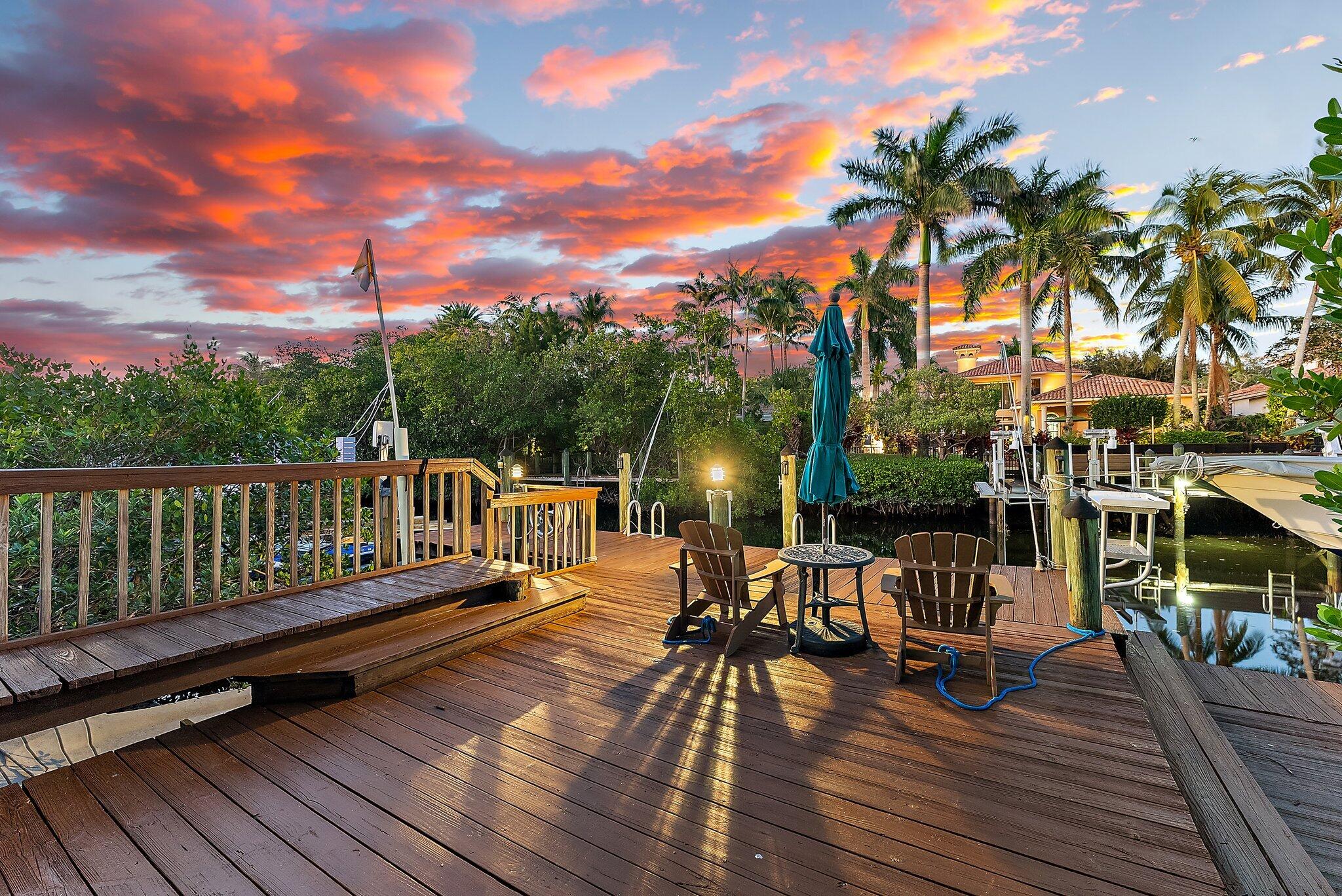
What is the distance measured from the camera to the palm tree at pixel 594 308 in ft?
112

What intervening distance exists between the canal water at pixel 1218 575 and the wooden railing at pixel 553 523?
694 cm

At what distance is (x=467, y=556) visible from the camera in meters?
5.57

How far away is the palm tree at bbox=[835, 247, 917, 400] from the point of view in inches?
1174

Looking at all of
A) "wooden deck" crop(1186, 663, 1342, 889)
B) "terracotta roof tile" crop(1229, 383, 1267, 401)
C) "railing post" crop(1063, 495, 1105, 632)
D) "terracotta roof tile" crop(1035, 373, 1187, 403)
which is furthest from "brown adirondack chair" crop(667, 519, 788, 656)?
"terracotta roof tile" crop(1229, 383, 1267, 401)

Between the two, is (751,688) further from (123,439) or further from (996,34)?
(996,34)

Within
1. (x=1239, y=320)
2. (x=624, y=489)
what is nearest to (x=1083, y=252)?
(x=1239, y=320)

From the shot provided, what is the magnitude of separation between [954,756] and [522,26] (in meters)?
10.7

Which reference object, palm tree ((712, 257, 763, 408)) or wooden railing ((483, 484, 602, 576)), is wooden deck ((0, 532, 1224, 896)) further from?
palm tree ((712, 257, 763, 408))

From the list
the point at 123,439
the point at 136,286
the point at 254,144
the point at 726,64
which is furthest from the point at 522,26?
the point at 123,439

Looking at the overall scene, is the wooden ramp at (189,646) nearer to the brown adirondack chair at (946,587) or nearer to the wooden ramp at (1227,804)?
the brown adirondack chair at (946,587)

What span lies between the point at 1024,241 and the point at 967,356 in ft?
55.5

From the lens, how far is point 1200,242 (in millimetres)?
24562

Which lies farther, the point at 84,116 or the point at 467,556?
the point at 84,116

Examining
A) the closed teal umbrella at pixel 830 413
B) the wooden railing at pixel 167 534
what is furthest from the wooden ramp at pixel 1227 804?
the wooden railing at pixel 167 534
